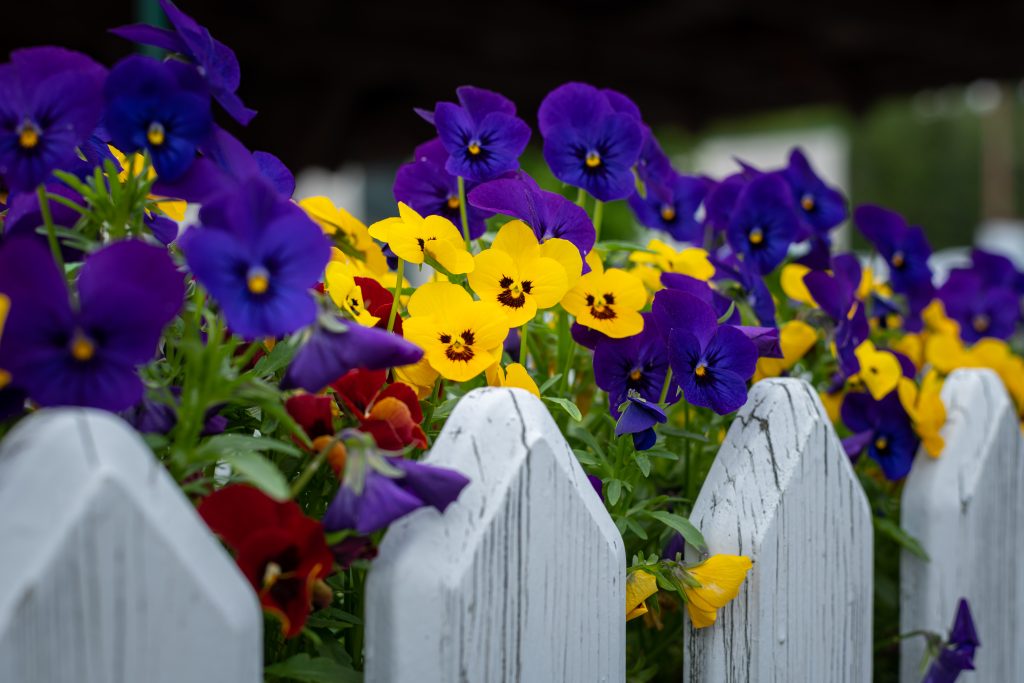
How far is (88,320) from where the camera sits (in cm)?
58

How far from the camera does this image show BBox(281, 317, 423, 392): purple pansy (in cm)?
64

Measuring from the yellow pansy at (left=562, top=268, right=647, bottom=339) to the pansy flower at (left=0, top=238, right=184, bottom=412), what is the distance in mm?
368

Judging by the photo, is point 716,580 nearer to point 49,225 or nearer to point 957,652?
point 957,652

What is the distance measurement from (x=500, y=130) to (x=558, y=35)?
4.53 metres

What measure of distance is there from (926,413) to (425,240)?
2.15 ft

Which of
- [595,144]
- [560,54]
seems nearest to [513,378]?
[595,144]

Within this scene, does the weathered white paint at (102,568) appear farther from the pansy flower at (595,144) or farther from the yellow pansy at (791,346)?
the yellow pansy at (791,346)

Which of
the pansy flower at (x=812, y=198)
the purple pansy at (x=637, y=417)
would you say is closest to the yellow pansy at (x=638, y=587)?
the purple pansy at (x=637, y=417)

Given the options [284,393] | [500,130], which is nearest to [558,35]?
[500,130]

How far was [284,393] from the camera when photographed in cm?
69

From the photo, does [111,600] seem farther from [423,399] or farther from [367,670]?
[423,399]

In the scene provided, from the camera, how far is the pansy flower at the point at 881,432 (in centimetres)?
118

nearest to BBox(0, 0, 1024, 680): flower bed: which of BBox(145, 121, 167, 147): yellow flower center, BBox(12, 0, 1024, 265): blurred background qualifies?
BBox(145, 121, 167, 147): yellow flower center

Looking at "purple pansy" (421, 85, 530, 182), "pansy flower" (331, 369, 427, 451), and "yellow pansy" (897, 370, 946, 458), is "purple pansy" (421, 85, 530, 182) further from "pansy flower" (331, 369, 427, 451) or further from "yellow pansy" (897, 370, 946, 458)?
"yellow pansy" (897, 370, 946, 458)
